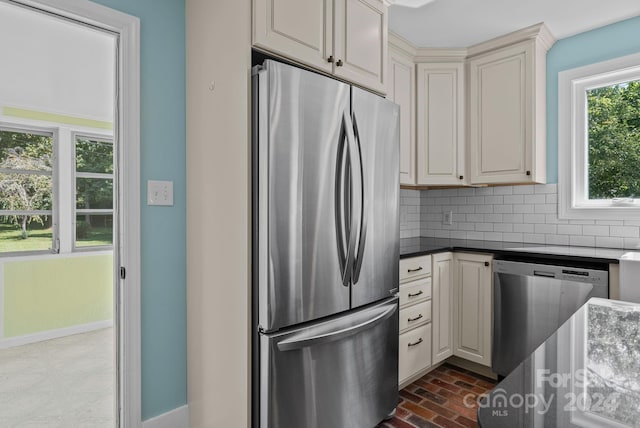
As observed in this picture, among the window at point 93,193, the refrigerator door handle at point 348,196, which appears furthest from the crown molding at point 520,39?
the window at point 93,193

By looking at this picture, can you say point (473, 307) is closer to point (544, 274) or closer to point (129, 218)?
point (544, 274)

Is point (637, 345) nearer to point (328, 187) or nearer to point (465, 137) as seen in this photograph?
point (328, 187)

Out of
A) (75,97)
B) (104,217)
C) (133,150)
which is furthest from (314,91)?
(75,97)

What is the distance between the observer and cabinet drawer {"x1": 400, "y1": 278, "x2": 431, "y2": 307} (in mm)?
2264

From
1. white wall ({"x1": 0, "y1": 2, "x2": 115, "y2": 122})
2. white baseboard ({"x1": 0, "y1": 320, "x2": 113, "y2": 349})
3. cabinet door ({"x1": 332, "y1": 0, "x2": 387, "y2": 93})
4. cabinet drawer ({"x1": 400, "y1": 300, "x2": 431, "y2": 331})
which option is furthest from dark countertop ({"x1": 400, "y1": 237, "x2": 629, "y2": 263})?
white baseboard ({"x1": 0, "y1": 320, "x2": 113, "y2": 349})

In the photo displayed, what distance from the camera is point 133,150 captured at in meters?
1.74

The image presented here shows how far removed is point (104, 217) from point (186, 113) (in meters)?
1.75

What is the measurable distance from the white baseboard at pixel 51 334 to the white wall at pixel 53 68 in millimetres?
2086

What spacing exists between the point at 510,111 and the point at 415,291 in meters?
1.58

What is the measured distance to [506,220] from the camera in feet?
9.84

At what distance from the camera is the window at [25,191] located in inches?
106

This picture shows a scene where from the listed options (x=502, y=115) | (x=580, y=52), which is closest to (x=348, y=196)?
(x=502, y=115)

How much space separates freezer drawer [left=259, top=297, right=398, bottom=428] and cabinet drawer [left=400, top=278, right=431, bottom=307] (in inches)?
9.8

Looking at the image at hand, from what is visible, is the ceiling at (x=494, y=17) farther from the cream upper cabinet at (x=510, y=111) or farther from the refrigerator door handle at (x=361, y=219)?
the refrigerator door handle at (x=361, y=219)
